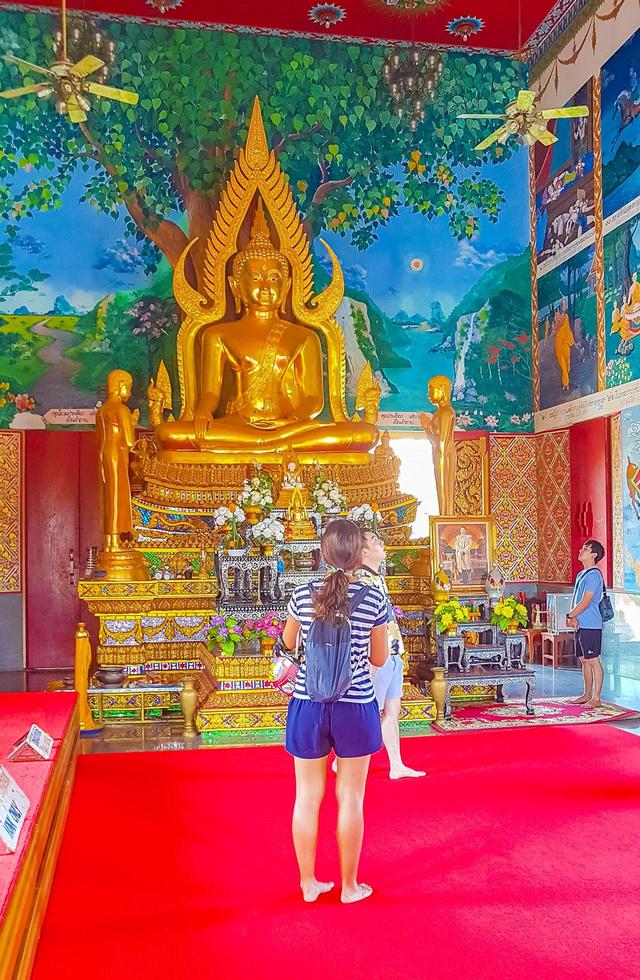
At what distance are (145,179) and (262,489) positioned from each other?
167 inches

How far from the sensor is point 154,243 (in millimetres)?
9570

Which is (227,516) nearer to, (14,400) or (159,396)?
(159,396)

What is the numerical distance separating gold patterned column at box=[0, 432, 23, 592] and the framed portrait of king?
14.6ft

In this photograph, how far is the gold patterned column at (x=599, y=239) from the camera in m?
8.55

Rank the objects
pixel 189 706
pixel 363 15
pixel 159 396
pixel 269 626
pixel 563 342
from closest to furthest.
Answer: pixel 189 706 < pixel 269 626 < pixel 159 396 < pixel 563 342 < pixel 363 15

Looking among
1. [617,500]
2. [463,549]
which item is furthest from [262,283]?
[617,500]

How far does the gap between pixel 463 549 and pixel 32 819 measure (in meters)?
4.74

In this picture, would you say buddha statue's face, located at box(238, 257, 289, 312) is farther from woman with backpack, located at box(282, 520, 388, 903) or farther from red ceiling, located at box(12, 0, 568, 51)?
woman with backpack, located at box(282, 520, 388, 903)

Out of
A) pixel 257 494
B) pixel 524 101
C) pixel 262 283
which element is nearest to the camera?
pixel 257 494

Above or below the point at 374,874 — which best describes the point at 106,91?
above

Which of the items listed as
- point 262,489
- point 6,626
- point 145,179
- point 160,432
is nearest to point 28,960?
point 262,489

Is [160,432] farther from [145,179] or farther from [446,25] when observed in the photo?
[446,25]

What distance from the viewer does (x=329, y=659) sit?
2.82 m

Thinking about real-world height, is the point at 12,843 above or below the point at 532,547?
below
